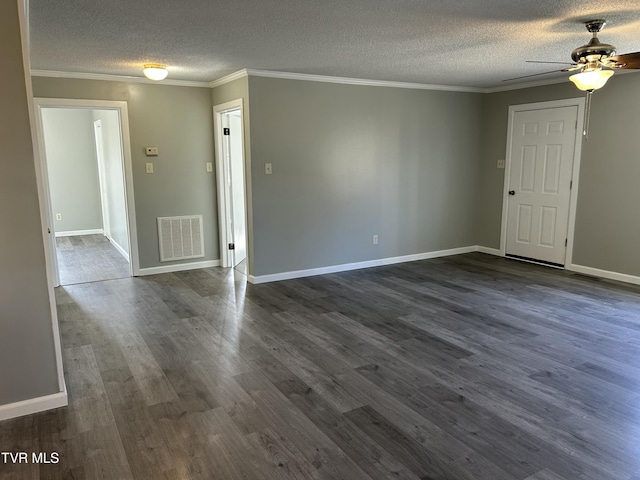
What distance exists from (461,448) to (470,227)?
5.02m

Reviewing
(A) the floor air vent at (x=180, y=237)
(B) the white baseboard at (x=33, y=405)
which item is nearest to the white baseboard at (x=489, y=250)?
(A) the floor air vent at (x=180, y=237)

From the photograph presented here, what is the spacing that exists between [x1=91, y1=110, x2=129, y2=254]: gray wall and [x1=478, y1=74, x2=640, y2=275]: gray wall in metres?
5.70

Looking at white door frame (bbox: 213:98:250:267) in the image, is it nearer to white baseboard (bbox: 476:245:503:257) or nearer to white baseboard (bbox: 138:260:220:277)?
white baseboard (bbox: 138:260:220:277)

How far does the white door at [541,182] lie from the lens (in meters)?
5.64

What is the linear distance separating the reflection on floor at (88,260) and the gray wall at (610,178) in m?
5.74

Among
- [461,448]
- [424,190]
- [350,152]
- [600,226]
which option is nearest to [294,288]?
[350,152]

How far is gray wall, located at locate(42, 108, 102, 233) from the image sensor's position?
8.02 metres

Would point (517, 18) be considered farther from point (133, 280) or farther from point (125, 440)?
point (133, 280)

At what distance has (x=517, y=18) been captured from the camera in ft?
9.83

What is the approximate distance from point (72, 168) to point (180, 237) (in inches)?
156

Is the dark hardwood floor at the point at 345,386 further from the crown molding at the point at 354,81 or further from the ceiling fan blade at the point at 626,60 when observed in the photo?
the crown molding at the point at 354,81

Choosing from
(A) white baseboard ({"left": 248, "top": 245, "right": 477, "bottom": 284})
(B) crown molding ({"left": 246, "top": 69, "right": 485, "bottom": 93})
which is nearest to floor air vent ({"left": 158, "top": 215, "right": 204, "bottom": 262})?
(A) white baseboard ({"left": 248, "top": 245, "right": 477, "bottom": 284})

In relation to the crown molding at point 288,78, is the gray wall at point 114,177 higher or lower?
lower

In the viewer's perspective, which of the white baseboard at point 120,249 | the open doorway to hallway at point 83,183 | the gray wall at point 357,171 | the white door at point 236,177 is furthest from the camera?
the open doorway to hallway at point 83,183
